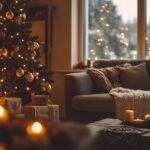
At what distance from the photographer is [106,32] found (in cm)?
516

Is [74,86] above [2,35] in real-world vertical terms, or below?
below

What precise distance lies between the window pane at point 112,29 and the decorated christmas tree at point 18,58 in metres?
1.54

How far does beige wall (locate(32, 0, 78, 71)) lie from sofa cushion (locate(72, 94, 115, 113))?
1.53 meters

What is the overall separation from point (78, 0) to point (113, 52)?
98 centimetres

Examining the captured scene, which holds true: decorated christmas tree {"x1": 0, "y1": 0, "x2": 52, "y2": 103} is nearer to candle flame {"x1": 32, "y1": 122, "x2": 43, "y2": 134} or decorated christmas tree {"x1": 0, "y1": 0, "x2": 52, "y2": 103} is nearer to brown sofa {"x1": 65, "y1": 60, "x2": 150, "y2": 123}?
brown sofa {"x1": 65, "y1": 60, "x2": 150, "y2": 123}

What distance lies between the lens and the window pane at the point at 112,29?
16.3ft

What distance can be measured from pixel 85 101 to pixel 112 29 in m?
1.87

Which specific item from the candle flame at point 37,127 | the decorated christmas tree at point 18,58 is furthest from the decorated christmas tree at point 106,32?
the candle flame at point 37,127

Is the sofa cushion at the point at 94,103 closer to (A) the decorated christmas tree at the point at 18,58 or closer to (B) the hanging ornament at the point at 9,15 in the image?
(A) the decorated christmas tree at the point at 18,58

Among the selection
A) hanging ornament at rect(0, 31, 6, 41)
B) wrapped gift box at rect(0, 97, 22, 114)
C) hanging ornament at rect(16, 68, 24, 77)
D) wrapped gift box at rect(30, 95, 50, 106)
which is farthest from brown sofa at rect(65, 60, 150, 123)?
hanging ornament at rect(0, 31, 6, 41)

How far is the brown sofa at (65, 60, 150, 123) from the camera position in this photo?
11.3ft

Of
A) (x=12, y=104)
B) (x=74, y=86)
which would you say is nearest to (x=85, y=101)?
(x=74, y=86)

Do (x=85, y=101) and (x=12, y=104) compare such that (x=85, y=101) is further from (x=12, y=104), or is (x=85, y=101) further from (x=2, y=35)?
(x=2, y=35)

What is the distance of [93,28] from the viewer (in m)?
5.29
